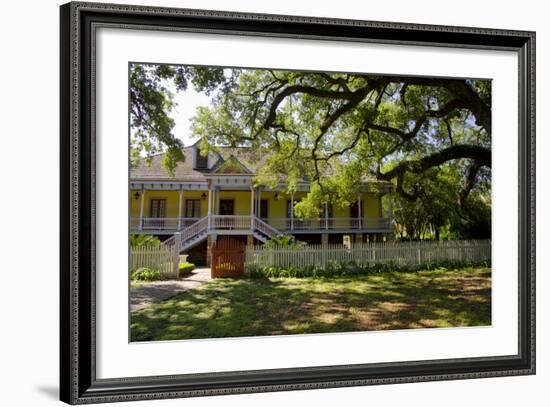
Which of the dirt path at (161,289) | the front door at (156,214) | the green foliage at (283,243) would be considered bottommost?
the dirt path at (161,289)

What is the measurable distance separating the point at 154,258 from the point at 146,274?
0.96 ft

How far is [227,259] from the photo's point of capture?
7.24 metres

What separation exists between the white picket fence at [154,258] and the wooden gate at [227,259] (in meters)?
0.56

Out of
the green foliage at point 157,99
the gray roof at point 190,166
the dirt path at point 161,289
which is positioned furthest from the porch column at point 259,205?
the green foliage at point 157,99

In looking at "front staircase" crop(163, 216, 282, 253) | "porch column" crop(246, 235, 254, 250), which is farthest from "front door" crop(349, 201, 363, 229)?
"porch column" crop(246, 235, 254, 250)

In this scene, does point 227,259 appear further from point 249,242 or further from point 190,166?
point 190,166

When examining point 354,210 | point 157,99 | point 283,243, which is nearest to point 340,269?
point 283,243

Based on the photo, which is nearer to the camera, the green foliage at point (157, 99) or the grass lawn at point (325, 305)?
the green foliage at point (157, 99)

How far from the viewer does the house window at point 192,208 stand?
7.07m

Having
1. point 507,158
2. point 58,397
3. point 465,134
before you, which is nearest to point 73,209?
point 58,397

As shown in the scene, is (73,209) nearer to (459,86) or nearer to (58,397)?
(58,397)

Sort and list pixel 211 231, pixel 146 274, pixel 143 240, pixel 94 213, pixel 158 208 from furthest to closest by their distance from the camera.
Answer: pixel 211 231 → pixel 158 208 → pixel 146 274 → pixel 143 240 → pixel 94 213

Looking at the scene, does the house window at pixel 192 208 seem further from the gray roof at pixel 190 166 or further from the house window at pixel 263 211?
the house window at pixel 263 211

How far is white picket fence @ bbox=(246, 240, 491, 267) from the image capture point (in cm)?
734
